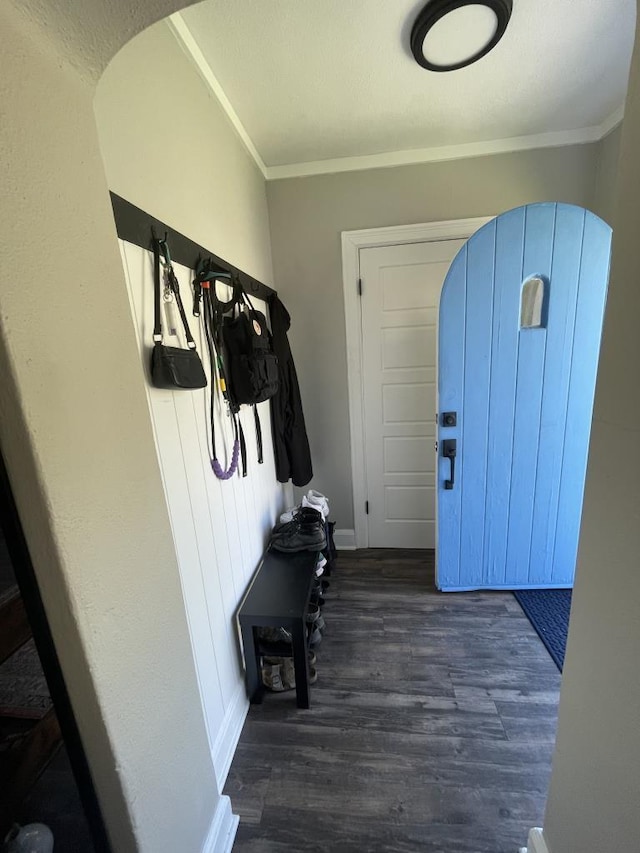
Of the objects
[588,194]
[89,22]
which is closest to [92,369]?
[89,22]

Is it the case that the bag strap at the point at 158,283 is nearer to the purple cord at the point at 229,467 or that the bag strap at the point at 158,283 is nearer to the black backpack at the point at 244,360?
the black backpack at the point at 244,360

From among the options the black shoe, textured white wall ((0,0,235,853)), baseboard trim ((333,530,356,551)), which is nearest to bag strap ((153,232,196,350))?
textured white wall ((0,0,235,853))

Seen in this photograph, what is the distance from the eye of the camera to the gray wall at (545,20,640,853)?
2.00 ft

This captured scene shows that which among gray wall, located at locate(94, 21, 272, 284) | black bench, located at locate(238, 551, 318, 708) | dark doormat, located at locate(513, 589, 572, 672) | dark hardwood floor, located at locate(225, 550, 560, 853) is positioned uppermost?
gray wall, located at locate(94, 21, 272, 284)

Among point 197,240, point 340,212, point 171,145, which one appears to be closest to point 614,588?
point 197,240

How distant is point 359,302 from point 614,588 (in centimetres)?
195

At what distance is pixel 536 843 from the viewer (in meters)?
0.97

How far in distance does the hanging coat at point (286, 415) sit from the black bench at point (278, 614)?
62cm

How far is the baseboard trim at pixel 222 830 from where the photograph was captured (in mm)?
988

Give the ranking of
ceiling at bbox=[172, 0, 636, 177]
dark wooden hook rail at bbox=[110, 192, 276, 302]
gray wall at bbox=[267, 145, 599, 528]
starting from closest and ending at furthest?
dark wooden hook rail at bbox=[110, 192, 276, 302] → ceiling at bbox=[172, 0, 636, 177] → gray wall at bbox=[267, 145, 599, 528]

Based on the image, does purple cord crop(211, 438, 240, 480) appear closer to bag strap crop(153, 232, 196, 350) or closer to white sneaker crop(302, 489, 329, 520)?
bag strap crop(153, 232, 196, 350)

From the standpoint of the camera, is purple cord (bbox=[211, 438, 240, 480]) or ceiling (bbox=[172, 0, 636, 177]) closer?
ceiling (bbox=[172, 0, 636, 177])

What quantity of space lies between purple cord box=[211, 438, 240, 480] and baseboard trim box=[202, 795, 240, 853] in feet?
3.26

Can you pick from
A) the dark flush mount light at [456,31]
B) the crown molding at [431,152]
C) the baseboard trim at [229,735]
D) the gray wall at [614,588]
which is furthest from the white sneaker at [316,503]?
the dark flush mount light at [456,31]
